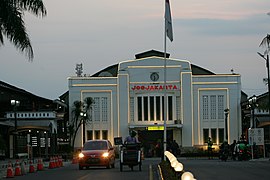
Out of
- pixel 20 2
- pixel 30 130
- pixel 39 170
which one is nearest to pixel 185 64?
pixel 30 130

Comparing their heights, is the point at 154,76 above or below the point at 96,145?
above

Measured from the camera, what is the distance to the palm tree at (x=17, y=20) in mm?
31609

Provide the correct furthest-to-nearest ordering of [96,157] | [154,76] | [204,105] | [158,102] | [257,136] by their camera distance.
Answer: [204,105] < [154,76] < [158,102] < [257,136] < [96,157]

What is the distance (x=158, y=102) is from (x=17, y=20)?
183 feet

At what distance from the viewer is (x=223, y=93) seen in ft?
287

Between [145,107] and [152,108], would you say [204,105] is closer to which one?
[152,108]

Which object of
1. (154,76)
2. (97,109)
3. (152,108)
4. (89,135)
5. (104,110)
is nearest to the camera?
(152,108)

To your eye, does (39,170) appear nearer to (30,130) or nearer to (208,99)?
(30,130)

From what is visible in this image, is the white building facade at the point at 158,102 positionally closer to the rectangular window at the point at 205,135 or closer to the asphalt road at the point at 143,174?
the rectangular window at the point at 205,135

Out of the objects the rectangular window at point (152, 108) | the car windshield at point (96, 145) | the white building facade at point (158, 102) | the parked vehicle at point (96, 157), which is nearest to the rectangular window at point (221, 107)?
the white building facade at point (158, 102)

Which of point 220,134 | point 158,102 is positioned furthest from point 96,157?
point 220,134

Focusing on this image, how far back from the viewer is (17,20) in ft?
104

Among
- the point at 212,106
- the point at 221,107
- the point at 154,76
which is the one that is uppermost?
the point at 154,76

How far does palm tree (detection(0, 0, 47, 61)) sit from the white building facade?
54001 millimetres
